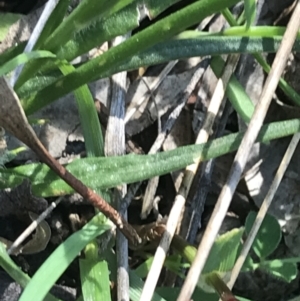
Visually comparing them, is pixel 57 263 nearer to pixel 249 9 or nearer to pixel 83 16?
pixel 83 16

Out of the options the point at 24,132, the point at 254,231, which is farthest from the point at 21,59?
the point at 254,231

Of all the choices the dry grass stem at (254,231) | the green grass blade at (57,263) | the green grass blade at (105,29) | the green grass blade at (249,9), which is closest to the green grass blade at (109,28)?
the green grass blade at (105,29)

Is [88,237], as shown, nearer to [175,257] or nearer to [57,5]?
[175,257]

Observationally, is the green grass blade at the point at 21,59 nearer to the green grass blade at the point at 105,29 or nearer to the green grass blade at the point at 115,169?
the green grass blade at the point at 105,29

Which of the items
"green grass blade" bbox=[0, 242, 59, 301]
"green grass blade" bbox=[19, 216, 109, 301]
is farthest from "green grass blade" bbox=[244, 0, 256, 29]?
"green grass blade" bbox=[0, 242, 59, 301]

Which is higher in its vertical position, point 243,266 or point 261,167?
point 261,167

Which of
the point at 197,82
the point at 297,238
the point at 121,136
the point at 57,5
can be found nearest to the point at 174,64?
the point at 197,82
